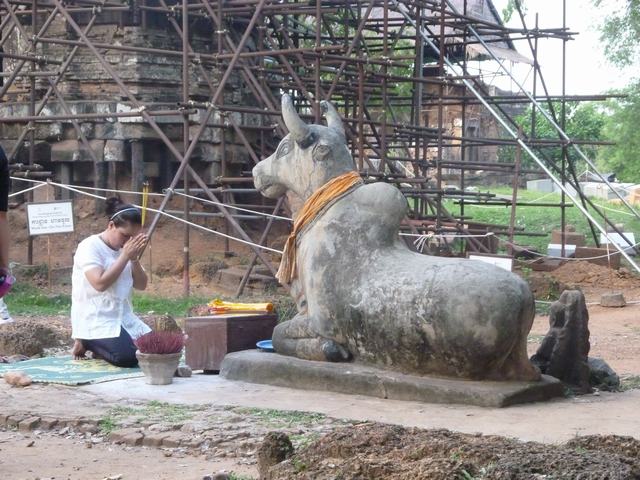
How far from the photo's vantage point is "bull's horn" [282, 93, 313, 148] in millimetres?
7984

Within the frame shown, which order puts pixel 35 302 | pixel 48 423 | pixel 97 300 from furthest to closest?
pixel 35 302 → pixel 97 300 → pixel 48 423

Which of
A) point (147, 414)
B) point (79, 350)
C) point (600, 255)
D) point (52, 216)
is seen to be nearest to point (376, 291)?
point (147, 414)

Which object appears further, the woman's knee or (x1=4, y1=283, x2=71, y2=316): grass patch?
(x1=4, y1=283, x2=71, y2=316): grass patch

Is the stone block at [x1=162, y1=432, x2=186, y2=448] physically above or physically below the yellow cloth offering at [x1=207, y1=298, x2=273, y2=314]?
below

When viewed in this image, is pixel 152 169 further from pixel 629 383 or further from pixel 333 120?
pixel 629 383

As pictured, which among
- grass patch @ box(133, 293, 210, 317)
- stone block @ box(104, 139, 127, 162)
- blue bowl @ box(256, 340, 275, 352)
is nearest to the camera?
blue bowl @ box(256, 340, 275, 352)

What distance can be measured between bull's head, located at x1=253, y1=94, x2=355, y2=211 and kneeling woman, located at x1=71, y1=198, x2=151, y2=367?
1.20 m

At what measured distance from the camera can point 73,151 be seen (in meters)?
17.5

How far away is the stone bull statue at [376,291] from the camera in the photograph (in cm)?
709

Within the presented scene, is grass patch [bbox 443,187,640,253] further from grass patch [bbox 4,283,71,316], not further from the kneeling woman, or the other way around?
the kneeling woman

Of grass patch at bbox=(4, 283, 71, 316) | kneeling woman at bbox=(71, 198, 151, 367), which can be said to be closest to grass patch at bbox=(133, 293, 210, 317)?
grass patch at bbox=(4, 283, 71, 316)

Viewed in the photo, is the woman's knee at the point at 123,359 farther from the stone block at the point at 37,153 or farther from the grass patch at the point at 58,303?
the stone block at the point at 37,153

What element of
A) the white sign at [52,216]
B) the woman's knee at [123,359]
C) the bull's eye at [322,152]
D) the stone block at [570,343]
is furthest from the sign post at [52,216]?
the stone block at [570,343]

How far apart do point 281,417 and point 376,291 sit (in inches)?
44.8
